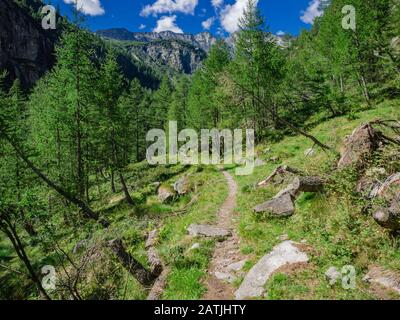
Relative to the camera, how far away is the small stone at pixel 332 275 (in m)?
7.34

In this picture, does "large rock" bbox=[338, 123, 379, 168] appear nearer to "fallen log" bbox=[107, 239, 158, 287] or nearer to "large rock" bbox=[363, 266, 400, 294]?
"large rock" bbox=[363, 266, 400, 294]

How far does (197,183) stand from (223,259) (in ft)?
46.1

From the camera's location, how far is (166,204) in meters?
23.5

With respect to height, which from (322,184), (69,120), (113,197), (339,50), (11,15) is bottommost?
(113,197)

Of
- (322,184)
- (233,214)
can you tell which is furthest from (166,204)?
(322,184)

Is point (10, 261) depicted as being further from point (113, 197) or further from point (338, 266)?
point (338, 266)

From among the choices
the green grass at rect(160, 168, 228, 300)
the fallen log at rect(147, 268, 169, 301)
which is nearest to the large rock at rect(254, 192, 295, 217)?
the green grass at rect(160, 168, 228, 300)

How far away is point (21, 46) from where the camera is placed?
12975 cm

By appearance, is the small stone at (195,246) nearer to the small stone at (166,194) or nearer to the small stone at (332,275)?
the small stone at (332,275)

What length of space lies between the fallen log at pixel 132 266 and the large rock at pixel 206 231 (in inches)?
95.6

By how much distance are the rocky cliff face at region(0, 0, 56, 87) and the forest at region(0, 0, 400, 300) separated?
102602 mm

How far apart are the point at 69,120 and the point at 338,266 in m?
22.9

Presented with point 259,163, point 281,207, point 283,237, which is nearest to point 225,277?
point 283,237

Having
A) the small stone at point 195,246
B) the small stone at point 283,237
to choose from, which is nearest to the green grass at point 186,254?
the small stone at point 195,246
